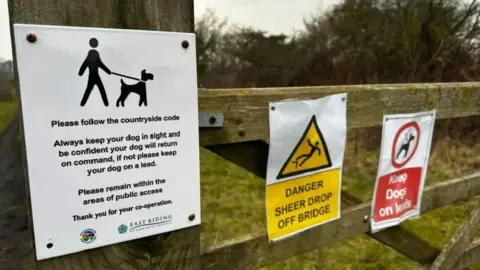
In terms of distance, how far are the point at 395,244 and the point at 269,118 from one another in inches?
42.0

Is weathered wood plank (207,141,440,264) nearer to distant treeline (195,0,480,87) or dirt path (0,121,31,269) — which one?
dirt path (0,121,31,269)

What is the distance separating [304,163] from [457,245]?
1297 millimetres

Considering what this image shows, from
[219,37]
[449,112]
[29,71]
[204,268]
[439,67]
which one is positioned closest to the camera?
[29,71]

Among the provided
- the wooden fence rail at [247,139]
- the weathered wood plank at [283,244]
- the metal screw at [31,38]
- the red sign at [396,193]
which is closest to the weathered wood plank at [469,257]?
the wooden fence rail at [247,139]

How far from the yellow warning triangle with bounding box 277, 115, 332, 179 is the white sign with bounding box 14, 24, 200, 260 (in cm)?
45

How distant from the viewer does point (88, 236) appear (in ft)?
3.22

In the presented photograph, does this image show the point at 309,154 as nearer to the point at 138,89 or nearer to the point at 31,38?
the point at 138,89

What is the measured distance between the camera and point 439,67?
40.6 ft

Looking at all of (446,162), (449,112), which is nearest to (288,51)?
(446,162)

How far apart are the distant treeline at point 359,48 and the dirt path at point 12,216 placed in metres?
4.81

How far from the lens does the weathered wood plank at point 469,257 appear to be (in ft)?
7.46

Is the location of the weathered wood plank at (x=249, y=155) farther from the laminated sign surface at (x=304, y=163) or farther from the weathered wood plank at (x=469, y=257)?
the weathered wood plank at (x=469, y=257)

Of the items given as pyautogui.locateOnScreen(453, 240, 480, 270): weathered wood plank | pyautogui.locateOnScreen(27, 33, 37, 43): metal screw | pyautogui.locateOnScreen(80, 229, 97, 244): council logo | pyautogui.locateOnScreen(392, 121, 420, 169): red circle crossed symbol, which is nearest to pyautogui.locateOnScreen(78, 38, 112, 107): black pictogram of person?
pyautogui.locateOnScreen(27, 33, 37, 43): metal screw

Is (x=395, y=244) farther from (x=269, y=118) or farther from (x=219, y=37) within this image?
(x=219, y=37)
